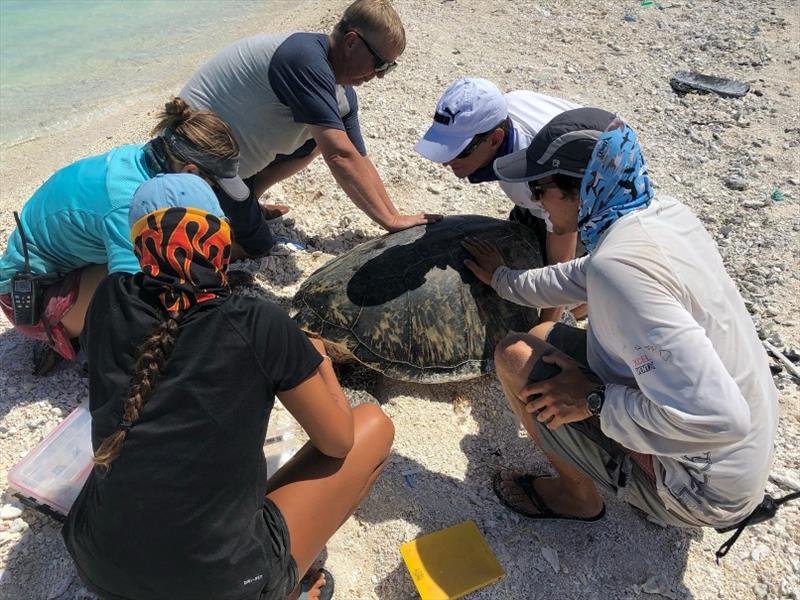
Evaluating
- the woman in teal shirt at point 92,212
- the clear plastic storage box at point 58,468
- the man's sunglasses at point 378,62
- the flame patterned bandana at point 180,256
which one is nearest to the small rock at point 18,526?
the clear plastic storage box at point 58,468

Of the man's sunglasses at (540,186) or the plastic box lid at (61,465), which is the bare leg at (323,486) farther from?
the man's sunglasses at (540,186)

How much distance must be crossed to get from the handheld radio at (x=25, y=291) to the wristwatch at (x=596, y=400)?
91.7 inches

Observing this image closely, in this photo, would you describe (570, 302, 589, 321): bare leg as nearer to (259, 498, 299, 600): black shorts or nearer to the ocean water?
(259, 498, 299, 600): black shorts

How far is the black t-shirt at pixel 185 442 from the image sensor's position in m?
1.39

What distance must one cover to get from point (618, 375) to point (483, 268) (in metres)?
1.09

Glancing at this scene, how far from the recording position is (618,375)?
1.85 m

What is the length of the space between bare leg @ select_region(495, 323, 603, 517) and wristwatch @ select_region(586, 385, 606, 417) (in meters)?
0.27

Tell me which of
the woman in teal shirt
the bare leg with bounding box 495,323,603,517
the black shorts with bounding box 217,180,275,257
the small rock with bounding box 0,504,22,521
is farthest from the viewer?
the black shorts with bounding box 217,180,275,257

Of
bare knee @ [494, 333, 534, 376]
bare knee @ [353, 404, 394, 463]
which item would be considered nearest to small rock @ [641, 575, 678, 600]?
bare knee @ [494, 333, 534, 376]

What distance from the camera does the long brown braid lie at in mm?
1343

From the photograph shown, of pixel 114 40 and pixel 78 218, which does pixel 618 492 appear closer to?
pixel 78 218

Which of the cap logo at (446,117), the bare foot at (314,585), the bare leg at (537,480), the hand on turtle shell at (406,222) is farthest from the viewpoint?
the hand on turtle shell at (406,222)

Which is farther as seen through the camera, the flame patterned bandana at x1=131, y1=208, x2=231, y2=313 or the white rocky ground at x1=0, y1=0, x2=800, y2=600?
the white rocky ground at x1=0, y1=0, x2=800, y2=600

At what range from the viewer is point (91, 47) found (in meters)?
8.75
